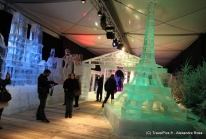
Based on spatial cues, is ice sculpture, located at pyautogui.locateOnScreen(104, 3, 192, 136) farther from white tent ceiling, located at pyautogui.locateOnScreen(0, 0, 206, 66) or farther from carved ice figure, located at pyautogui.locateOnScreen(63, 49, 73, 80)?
carved ice figure, located at pyautogui.locateOnScreen(63, 49, 73, 80)

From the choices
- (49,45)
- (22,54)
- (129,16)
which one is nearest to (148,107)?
(129,16)

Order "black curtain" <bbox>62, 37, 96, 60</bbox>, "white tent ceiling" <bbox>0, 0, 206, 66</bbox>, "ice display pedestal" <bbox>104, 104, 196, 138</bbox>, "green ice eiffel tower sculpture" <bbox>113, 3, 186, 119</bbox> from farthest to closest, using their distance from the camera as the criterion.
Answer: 1. "black curtain" <bbox>62, 37, 96, 60</bbox>
2. "white tent ceiling" <bbox>0, 0, 206, 66</bbox>
3. "green ice eiffel tower sculpture" <bbox>113, 3, 186, 119</bbox>
4. "ice display pedestal" <bbox>104, 104, 196, 138</bbox>

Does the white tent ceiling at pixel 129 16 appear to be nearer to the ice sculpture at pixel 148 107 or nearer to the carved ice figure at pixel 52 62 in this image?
the ice sculpture at pixel 148 107

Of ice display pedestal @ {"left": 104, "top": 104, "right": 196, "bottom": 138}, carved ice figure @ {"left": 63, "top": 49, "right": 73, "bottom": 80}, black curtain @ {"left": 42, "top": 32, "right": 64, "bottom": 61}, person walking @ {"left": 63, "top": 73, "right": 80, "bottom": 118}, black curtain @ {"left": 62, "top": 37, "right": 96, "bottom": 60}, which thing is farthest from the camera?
black curtain @ {"left": 62, "top": 37, "right": 96, "bottom": 60}

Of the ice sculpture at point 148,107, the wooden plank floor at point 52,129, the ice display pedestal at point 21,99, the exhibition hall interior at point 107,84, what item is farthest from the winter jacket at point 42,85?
the ice sculpture at point 148,107

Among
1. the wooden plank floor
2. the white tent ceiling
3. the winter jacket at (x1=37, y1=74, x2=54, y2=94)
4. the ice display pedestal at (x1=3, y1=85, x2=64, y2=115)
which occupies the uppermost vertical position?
the white tent ceiling

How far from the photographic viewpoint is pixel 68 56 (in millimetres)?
8695

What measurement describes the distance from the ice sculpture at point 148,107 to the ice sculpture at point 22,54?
10.3ft

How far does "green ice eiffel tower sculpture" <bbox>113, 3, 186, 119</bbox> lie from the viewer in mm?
4406

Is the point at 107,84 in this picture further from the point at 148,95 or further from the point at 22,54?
the point at 22,54

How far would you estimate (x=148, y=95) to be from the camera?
4773 mm

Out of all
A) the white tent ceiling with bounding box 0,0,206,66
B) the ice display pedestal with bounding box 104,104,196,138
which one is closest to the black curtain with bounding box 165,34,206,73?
the white tent ceiling with bounding box 0,0,206,66

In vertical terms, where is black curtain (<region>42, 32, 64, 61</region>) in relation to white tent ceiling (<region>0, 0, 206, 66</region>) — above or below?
below

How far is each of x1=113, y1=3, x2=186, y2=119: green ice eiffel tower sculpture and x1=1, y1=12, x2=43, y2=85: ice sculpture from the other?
336cm
